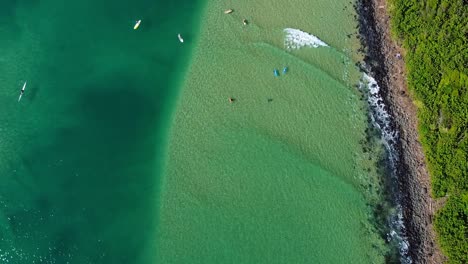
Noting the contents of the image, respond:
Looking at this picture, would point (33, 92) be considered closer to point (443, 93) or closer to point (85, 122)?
point (85, 122)

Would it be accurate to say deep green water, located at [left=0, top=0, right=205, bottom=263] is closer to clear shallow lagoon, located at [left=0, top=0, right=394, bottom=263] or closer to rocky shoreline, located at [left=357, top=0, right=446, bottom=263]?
clear shallow lagoon, located at [left=0, top=0, right=394, bottom=263]

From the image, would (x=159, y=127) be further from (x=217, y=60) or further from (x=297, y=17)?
(x=297, y=17)

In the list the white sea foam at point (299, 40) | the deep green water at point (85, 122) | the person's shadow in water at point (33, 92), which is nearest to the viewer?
the deep green water at point (85, 122)

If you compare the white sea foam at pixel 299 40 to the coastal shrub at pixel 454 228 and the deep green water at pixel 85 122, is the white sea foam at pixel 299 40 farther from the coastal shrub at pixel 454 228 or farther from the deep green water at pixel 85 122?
the coastal shrub at pixel 454 228

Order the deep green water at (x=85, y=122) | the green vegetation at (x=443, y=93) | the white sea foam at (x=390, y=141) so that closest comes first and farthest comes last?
the green vegetation at (x=443, y=93)
the deep green water at (x=85, y=122)
the white sea foam at (x=390, y=141)

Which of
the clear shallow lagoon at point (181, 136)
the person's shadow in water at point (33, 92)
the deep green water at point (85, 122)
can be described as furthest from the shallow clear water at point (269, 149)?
the person's shadow in water at point (33, 92)

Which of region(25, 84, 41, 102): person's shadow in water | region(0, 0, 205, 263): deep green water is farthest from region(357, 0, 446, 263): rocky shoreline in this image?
region(25, 84, 41, 102): person's shadow in water

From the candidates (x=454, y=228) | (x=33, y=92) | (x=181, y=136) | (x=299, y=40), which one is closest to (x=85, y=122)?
(x=33, y=92)
